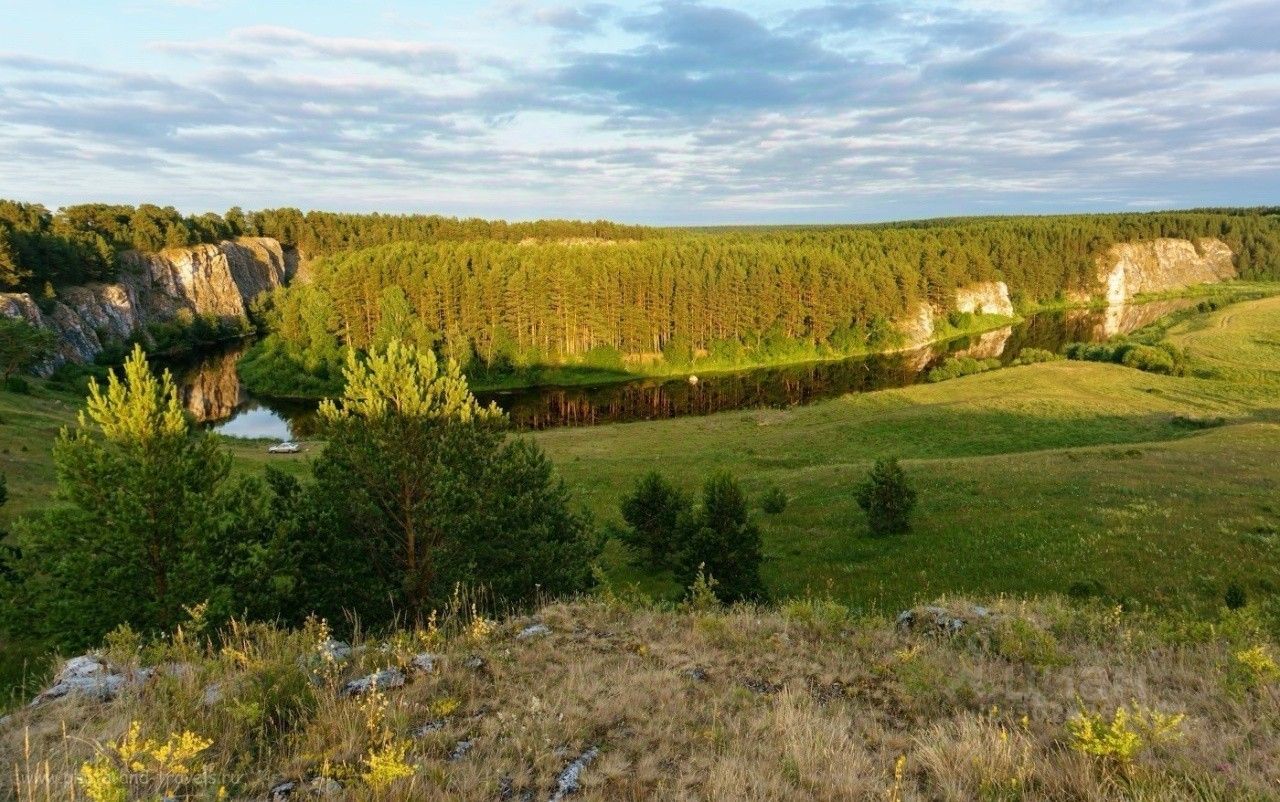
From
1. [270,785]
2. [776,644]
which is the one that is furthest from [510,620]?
[270,785]

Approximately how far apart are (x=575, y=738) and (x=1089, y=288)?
585 feet

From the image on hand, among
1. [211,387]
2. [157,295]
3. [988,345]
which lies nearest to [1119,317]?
[988,345]

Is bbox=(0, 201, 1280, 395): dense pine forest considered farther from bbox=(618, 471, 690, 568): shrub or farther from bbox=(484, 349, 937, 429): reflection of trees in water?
bbox=(618, 471, 690, 568): shrub

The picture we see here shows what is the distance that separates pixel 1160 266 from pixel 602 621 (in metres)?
203

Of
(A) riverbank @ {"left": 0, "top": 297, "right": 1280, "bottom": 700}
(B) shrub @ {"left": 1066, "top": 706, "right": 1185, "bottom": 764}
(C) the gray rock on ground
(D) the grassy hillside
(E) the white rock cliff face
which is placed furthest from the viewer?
(E) the white rock cliff face

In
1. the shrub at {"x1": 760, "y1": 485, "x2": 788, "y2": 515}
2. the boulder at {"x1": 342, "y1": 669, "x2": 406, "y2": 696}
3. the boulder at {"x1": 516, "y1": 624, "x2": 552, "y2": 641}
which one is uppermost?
the boulder at {"x1": 342, "y1": 669, "x2": 406, "y2": 696}

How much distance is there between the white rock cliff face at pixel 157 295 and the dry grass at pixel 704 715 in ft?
290

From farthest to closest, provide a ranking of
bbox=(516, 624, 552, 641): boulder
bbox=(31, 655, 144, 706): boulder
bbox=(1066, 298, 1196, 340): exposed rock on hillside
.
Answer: bbox=(1066, 298, 1196, 340): exposed rock on hillside, bbox=(516, 624, 552, 641): boulder, bbox=(31, 655, 144, 706): boulder

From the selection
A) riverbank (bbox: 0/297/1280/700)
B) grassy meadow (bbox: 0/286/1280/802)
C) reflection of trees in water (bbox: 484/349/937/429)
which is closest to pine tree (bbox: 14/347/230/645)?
riverbank (bbox: 0/297/1280/700)

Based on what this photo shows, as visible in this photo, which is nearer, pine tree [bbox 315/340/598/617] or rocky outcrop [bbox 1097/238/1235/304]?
pine tree [bbox 315/340/598/617]

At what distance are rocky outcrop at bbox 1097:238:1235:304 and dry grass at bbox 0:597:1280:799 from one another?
574ft

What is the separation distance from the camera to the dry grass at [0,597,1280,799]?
5.66 m

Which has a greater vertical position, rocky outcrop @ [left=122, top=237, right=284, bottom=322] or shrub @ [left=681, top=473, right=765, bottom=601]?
rocky outcrop @ [left=122, top=237, right=284, bottom=322]

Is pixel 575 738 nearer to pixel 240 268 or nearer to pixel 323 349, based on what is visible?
pixel 323 349
